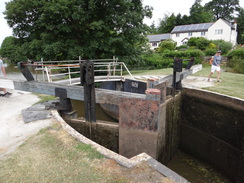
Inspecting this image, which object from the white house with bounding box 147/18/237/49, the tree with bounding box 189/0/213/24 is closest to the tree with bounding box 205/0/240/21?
the tree with bounding box 189/0/213/24

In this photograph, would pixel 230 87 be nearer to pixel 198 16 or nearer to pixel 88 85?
pixel 88 85

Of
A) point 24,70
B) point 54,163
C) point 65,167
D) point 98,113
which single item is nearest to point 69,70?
point 24,70

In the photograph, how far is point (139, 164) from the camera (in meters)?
2.63

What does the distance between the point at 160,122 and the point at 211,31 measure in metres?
44.6

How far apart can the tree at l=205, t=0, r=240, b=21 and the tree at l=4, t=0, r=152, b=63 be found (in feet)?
208

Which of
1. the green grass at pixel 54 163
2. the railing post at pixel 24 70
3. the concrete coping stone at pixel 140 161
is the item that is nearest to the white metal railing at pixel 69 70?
the railing post at pixel 24 70

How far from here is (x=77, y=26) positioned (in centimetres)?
1372

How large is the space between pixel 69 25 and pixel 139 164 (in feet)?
43.6

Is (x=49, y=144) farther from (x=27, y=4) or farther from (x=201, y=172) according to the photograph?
(x=27, y=4)

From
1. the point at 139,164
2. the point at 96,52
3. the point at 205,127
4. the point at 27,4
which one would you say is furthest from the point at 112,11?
the point at 139,164

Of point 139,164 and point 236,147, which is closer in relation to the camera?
point 139,164

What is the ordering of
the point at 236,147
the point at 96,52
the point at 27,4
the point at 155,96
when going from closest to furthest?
the point at 155,96, the point at 236,147, the point at 27,4, the point at 96,52

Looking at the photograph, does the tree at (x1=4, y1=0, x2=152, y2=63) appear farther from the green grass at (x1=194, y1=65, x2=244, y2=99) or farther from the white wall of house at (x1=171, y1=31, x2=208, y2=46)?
the white wall of house at (x1=171, y1=31, x2=208, y2=46)

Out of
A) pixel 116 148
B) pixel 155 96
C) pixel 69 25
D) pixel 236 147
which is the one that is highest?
pixel 69 25
